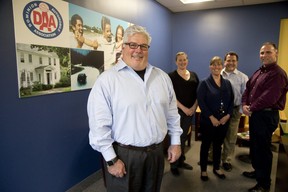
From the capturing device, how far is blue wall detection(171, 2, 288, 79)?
3.71 metres

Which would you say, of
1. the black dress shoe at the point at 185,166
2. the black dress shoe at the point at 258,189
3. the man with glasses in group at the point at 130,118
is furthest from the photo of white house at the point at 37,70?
the black dress shoe at the point at 258,189

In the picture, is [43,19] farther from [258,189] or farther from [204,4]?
[204,4]

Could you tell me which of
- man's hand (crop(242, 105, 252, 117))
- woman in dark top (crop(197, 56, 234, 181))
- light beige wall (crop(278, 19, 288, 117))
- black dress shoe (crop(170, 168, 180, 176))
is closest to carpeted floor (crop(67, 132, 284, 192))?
black dress shoe (crop(170, 168, 180, 176))

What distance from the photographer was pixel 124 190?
53.0 inches

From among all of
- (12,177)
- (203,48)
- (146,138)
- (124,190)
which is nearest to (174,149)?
(146,138)

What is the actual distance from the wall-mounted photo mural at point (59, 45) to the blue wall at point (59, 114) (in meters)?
0.06

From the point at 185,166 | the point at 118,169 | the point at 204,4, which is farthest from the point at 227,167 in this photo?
the point at 204,4

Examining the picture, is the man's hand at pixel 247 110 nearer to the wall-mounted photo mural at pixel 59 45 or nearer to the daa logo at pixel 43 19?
the wall-mounted photo mural at pixel 59 45

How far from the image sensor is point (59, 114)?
1938 mm

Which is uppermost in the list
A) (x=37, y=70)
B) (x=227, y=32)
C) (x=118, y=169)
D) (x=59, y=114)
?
(x=227, y=32)

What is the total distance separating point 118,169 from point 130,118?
0.32 meters

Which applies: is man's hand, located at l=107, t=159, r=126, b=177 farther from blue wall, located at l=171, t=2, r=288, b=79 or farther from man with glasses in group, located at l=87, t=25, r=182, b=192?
blue wall, located at l=171, t=2, r=288, b=79

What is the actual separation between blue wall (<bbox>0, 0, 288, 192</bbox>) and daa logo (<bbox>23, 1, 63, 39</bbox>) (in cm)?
13

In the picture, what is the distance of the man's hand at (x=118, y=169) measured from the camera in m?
1.26
